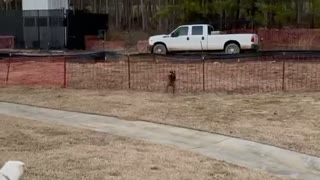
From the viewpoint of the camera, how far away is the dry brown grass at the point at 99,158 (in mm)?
7113

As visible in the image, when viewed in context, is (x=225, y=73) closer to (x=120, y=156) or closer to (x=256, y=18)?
(x=120, y=156)

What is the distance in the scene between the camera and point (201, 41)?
28.6m

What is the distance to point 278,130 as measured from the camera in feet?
33.1

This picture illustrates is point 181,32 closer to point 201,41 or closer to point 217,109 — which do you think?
point 201,41

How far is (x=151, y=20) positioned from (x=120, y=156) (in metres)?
44.3

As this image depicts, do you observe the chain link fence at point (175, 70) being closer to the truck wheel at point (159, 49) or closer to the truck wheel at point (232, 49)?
the truck wheel at point (159, 49)

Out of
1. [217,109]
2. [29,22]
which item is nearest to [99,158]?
[217,109]

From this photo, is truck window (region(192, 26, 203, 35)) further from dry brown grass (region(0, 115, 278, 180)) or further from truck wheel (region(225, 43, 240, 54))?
dry brown grass (region(0, 115, 278, 180))

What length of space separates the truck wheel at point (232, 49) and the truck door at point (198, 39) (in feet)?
3.70

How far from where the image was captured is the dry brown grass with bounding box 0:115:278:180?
711 centimetres

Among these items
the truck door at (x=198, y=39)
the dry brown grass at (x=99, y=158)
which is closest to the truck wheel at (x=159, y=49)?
the truck door at (x=198, y=39)

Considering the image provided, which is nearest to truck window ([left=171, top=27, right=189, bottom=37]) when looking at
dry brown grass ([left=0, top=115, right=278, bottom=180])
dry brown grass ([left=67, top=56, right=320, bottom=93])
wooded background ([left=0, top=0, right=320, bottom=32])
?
dry brown grass ([left=67, top=56, right=320, bottom=93])

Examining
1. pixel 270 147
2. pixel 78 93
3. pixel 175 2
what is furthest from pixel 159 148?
pixel 175 2

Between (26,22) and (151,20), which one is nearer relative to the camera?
(26,22)
